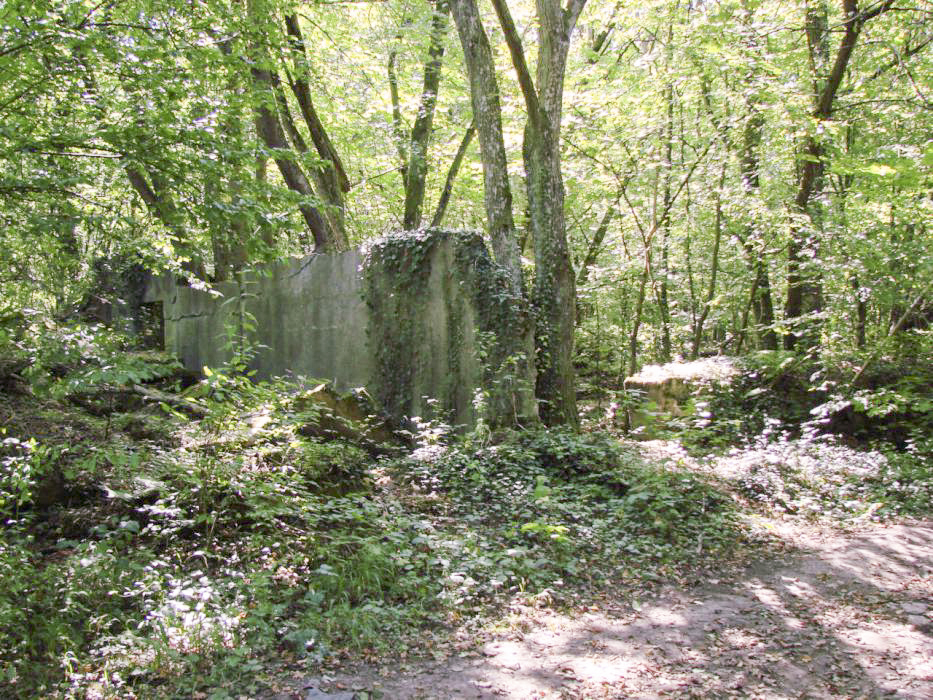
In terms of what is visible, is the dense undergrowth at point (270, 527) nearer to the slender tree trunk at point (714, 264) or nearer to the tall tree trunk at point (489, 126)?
the tall tree trunk at point (489, 126)

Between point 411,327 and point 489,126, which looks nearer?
point 411,327

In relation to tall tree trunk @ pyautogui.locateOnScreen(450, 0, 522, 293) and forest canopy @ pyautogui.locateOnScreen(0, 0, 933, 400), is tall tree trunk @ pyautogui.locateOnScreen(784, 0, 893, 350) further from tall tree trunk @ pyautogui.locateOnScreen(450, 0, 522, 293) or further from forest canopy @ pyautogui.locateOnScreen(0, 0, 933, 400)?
tall tree trunk @ pyautogui.locateOnScreen(450, 0, 522, 293)

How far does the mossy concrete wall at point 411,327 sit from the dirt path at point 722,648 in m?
3.36

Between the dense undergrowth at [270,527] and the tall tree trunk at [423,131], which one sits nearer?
the dense undergrowth at [270,527]

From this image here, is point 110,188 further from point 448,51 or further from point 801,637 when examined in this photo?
point 448,51

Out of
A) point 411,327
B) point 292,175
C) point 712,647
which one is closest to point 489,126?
point 411,327

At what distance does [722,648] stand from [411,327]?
211 inches

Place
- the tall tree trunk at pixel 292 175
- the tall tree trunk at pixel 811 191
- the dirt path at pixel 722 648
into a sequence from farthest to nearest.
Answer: the tall tree trunk at pixel 292 175 → the tall tree trunk at pixel 811 191 → the dirt path at pixel 722 648

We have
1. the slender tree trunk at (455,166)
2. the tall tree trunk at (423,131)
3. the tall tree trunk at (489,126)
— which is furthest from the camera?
the slender tree trunk at (455,166)

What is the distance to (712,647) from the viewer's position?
11.4ft

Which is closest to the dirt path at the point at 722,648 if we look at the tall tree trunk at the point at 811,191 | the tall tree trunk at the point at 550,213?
the tall tree trunk at the point at 550,213

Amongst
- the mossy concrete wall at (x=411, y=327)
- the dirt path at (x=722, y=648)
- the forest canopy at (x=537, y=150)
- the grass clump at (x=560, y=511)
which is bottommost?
the dirt path at (x=722, y=648)

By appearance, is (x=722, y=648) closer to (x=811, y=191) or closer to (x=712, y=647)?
(x=712, y=647)

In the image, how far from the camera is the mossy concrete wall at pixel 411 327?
24.4 feet
